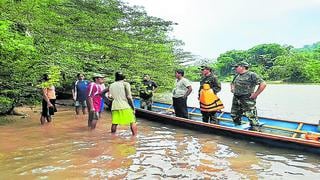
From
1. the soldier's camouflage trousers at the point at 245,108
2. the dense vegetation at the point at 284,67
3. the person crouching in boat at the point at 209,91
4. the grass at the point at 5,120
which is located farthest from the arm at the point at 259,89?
the dense vegetation at the point at 284,67

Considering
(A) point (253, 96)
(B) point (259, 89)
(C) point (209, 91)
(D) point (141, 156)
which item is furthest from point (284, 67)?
(D) point (141, 156)

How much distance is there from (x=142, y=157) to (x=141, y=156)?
0.31 feet

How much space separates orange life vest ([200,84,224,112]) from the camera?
33.0ft

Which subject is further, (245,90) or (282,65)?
(282,65)

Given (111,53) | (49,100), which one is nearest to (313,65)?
(111,53)

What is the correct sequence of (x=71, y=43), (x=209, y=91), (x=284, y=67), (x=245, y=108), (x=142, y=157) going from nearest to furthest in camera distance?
(x=142, y=157) < (x=245, y=108) < (x=209, y=91) < (x=71, y=43) < (x=284, y=67)

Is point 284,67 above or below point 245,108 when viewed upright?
above

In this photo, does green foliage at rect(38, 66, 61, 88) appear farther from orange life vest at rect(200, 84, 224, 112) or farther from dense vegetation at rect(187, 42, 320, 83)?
dense vegetation at rect(187, 42, 320, 83)

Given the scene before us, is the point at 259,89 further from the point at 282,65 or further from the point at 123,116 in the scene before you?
the point at 282,65

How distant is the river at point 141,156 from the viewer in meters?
6.46

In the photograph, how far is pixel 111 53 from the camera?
53.0 ft

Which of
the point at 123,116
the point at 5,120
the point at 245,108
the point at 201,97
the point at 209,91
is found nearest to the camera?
the point at 123,116

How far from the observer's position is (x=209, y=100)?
10078 millimetres

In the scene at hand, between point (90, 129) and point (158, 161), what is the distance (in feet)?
14.2
